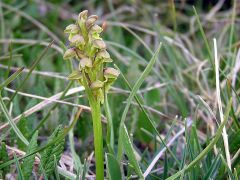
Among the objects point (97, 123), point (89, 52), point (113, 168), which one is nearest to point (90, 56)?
point (89, 52)

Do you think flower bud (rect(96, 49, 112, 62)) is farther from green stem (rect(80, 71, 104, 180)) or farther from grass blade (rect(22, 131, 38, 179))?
grass blade (rect(22, 131, 38, 179))

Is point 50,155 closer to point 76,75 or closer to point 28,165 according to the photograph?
point 28,165

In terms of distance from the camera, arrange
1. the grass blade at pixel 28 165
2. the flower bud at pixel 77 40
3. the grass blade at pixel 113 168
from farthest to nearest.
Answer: the grass blade at pixel 28 165 → the grass blade at pixel 113 168 → the flower bud at pixel 77 40

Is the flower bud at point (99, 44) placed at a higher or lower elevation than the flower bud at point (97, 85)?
higher

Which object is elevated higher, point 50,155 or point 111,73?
point 111,73

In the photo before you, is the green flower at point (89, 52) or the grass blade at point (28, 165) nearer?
the green flower at point (89, 52)

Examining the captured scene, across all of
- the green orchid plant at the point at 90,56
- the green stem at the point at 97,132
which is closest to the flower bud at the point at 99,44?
the green orchid plant at the point at 90,56

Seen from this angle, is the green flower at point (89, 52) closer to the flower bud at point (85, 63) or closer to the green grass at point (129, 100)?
the flower bud at point (85, 63)

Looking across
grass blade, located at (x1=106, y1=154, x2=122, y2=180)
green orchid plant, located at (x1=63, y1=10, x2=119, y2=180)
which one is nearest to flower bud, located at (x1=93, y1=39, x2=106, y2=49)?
green orchid plant, located at (x1=63, y1=10, x2=119, y2=180)

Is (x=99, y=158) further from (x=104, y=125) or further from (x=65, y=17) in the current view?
(x=65, y=17)
